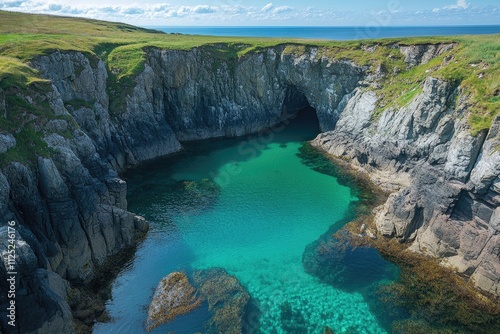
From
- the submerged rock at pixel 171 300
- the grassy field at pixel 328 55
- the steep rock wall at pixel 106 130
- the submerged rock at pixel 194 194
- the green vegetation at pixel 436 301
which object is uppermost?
the grassy field at pixel 328 55

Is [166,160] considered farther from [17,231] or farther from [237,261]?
[17,231]

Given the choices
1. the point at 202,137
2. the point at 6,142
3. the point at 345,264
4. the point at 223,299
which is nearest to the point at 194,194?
the point at 223,299

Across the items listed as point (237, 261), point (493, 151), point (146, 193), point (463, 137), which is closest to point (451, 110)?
point (463, 137)

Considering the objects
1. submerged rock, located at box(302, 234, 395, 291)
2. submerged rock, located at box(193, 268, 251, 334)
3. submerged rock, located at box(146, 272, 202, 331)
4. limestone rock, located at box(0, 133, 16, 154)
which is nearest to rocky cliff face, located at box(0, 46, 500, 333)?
limestone rock, located at box(0, 133, 16, 154)

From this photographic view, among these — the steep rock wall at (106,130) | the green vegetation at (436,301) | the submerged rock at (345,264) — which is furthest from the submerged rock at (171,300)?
the green vegetation at (436,301)

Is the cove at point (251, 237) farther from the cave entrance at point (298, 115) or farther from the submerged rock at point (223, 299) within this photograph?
the cave entrance at point (298, 115)

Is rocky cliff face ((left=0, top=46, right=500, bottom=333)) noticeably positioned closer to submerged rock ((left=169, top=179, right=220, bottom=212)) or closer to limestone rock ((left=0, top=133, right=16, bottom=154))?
limestone rock ((left=0, top=133, right=16, bottom=154))
